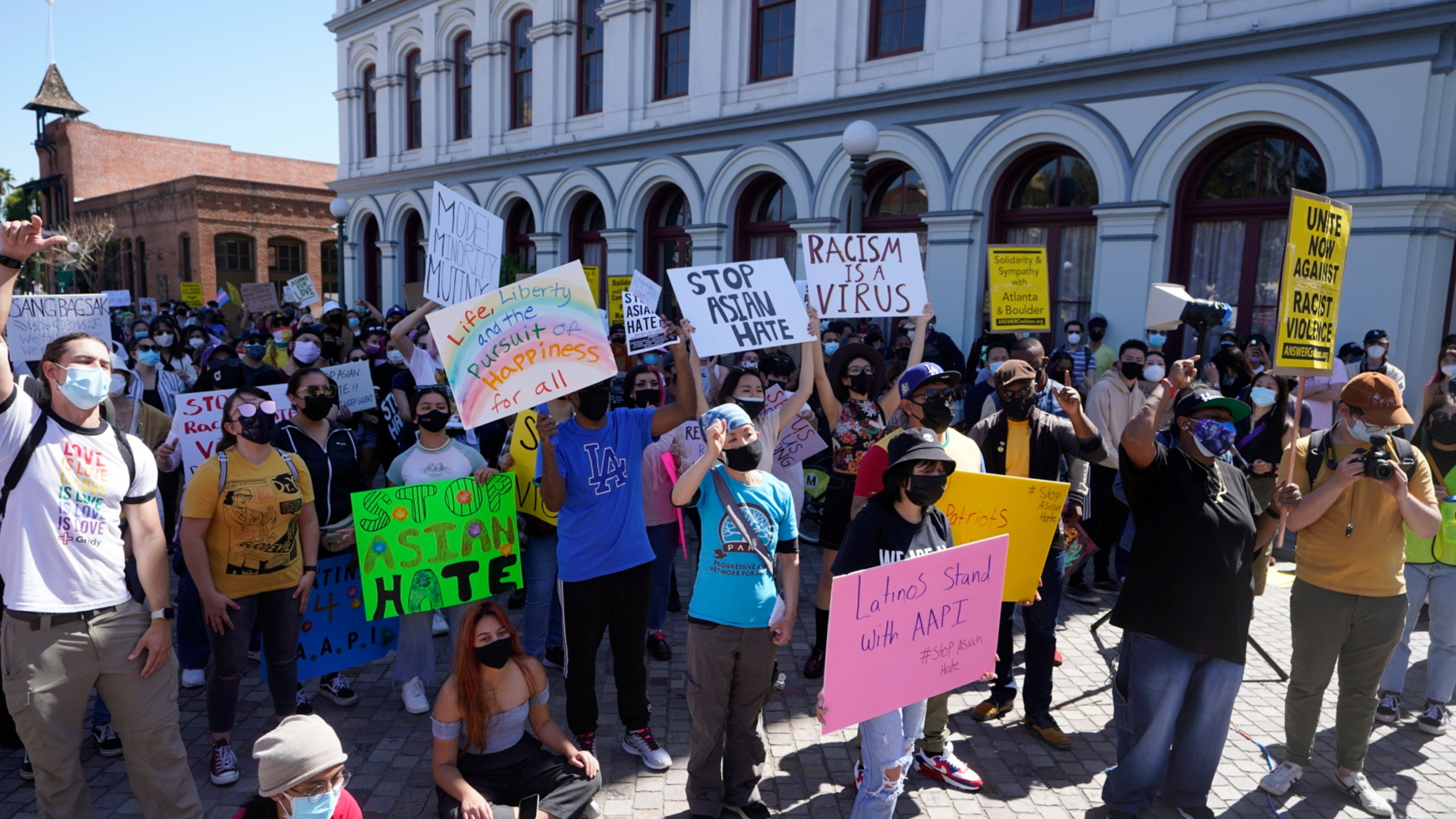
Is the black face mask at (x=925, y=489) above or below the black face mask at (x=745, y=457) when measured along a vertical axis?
below

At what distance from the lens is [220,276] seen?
40.1 meters

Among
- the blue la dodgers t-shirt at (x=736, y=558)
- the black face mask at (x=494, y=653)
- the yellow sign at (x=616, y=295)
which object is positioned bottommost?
the black face mask at (x=494, y=653)

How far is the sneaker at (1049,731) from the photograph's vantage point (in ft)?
15.7

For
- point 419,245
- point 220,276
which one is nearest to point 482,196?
point 419,245

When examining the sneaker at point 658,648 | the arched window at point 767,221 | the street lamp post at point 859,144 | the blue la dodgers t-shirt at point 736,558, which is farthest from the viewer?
the arched window at point 767,221

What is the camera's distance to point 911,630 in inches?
144

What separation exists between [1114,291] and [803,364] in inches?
310

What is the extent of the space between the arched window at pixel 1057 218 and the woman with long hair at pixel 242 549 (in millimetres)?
10996

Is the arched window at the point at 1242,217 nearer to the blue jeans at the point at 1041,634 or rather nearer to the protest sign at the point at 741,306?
the blue jeans at the point at 1041,634

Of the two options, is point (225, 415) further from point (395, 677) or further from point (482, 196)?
point (482, 196)

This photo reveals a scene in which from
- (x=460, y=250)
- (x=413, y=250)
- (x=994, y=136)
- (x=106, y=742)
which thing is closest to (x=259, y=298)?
(x=413, y=250)

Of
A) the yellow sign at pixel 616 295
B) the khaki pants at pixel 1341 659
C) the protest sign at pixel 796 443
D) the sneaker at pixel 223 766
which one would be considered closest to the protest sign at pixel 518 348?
the protest sign at pixel 796 443

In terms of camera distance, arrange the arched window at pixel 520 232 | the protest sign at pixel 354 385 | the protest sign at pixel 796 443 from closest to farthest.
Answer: the protest sign at pixel 796 443, the protest sign at pixel 354 385, the arched window at pixel 520 232

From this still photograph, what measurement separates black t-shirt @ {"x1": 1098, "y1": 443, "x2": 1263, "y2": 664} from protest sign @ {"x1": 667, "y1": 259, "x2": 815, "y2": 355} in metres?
2.24
